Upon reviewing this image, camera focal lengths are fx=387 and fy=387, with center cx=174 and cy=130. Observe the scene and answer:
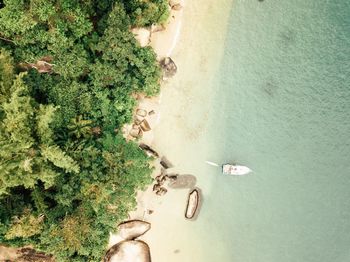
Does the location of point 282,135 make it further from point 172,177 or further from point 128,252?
point 128,252

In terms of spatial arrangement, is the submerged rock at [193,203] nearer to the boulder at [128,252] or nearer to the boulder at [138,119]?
the boulder at [128,252]

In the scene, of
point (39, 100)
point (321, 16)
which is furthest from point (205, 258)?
point (321, 16)

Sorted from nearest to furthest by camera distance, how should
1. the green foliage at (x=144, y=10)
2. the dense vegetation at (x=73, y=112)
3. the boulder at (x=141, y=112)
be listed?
1. the dense vegetation at (x=73, y=112)
2. the green foliage at (x=144, y=10)
3. the boulder at (x=141, y=112)

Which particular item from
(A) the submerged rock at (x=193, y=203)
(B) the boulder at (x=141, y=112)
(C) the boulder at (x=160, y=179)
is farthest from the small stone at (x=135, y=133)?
(A) the submerged rock at (x=193, y=203)

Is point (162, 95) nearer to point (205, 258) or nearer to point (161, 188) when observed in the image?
point (161, 188)

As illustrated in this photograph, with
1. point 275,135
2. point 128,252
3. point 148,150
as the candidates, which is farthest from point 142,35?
point 128,252
